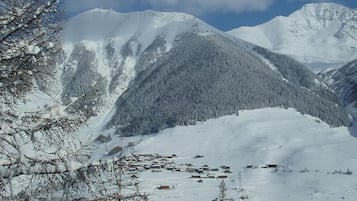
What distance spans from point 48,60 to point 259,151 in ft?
412

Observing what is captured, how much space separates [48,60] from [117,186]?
4.09 ft

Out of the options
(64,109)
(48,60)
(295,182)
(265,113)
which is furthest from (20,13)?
(265,113)

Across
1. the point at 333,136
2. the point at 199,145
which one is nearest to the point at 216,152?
the point at 199,145

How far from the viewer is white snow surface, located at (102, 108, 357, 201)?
68.8m

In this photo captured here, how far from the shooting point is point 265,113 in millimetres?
180750

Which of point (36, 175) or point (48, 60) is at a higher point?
point (48, 60)

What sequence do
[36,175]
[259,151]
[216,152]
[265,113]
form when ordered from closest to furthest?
[36,175] → [259,151] → [216,152] → [265,113]

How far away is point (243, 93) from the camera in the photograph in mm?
190750

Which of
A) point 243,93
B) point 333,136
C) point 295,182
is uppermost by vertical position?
point 243,93

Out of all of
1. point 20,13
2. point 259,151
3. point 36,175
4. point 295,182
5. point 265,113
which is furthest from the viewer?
point 265,113

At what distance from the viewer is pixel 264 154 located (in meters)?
125

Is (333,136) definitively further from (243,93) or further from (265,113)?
(243,93)

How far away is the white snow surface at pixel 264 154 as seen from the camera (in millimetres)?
68812

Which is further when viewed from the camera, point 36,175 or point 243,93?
point 243,93
